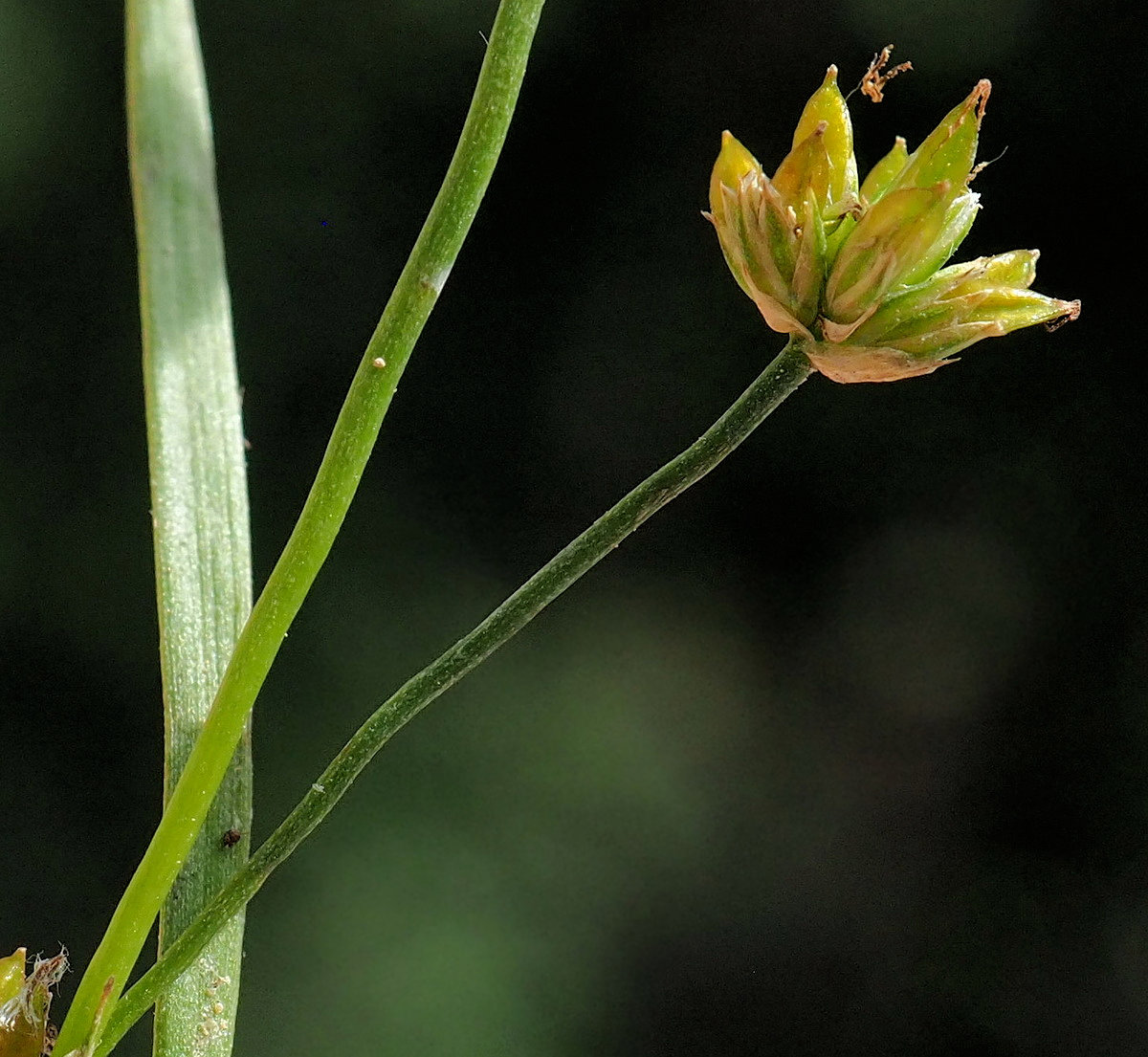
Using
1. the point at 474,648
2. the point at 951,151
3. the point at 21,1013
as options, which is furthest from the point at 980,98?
the point at 21,1013

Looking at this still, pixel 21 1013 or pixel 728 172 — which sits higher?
pixel 728 172

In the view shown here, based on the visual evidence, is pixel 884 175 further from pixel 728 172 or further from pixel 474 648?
pixel 474 648

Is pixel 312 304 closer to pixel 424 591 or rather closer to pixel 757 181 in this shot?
pixel 424 591

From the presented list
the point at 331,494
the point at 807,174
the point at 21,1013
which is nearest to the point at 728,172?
the point at 807,174

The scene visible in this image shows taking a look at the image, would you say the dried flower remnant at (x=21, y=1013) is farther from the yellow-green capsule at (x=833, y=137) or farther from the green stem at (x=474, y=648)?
the yellow-green capsule at (x=833, y=137)

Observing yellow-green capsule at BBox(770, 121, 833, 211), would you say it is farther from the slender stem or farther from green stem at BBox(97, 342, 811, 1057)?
the slender stem
